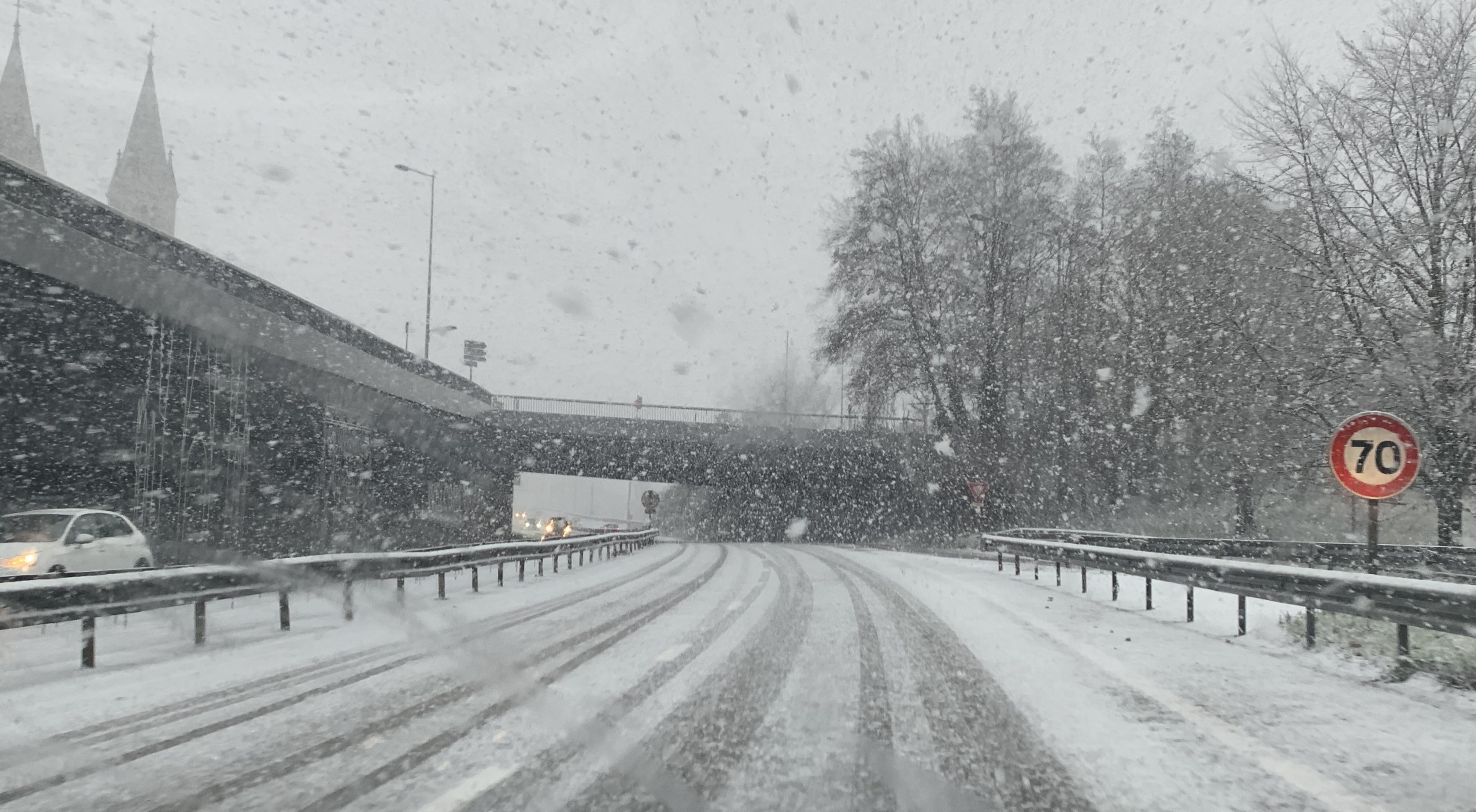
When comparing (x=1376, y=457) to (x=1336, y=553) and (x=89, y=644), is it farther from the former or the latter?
(x=89, y=644)

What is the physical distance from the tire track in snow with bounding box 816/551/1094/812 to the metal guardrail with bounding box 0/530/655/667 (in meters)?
6.18

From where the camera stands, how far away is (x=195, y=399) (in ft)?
57.3

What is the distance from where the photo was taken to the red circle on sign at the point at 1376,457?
8.77m

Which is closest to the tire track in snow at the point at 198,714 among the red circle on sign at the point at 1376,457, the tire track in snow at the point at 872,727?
the tire track in snow at the point at 872,727

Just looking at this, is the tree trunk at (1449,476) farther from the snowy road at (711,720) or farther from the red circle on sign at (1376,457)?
the snowy road at (711,720)

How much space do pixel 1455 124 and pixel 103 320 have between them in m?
22.3

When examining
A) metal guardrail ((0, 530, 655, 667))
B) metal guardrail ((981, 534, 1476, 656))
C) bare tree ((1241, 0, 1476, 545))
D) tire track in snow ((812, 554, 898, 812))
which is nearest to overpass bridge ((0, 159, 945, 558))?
metal guardrail ((0, 530, 655, 667))

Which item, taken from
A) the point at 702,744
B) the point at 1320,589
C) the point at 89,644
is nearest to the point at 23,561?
the point at 89,644

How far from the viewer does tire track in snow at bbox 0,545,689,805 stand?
4.42 metres

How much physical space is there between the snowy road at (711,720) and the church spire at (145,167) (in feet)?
333

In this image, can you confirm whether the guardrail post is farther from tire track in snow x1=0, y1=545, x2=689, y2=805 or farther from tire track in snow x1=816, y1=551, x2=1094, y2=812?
tire track in snow x1=816, y1=551, x2=1094, y2=812

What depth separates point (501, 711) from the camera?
572 cm

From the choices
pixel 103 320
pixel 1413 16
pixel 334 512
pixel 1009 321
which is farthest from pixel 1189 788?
pixel 1009 321

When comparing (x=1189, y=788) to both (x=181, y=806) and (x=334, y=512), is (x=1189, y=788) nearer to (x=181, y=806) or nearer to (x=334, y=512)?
(x=181, y=806)
